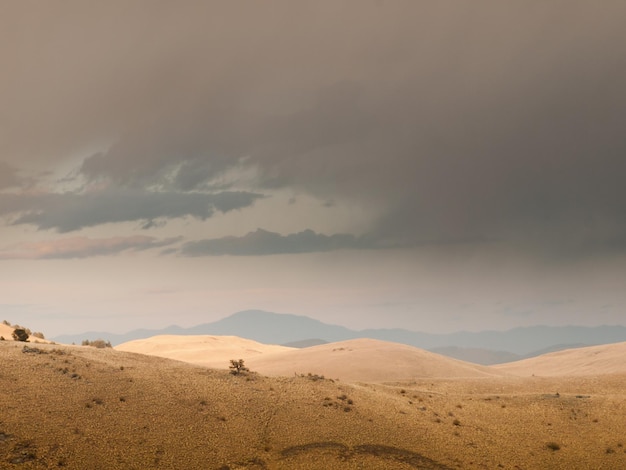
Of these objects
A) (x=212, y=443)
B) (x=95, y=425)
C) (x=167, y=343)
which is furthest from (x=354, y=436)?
(x=167, y=343)

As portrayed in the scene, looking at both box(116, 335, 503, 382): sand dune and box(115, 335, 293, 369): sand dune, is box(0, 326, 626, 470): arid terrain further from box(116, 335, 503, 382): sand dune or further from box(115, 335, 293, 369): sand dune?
box(115, 335, 293, 369): sand dune

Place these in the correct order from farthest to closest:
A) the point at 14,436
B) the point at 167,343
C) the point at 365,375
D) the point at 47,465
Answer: the point at 167,343 → the point at 365,375 → the point at 14,436 → the point at 47,465

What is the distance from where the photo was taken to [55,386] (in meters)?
27.0

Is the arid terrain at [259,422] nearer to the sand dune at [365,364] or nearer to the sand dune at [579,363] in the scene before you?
the sand dune at [365,364]

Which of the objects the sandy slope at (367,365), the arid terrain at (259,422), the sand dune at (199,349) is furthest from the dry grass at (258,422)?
the sand dune at (199,349)

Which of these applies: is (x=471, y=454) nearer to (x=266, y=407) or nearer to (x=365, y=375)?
(x=266, y=407)

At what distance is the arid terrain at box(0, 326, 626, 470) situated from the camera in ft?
74.3

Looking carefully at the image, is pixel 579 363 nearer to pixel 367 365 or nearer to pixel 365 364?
pixel 365 364

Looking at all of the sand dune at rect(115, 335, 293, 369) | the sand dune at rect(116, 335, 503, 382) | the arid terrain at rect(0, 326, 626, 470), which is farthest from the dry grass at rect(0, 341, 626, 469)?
the sand dune at rect(115, 335, 293, 369)

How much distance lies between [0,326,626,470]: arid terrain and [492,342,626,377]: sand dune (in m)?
37.2

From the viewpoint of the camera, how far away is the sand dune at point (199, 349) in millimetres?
93269

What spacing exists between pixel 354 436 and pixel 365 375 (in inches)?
1159

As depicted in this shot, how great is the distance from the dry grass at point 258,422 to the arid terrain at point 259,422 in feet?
0.21

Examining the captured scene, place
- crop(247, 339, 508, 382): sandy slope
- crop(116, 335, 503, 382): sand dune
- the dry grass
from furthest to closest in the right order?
crop(116, 335, 503, 382): sand dune < crop(247, 339, 508, 382): sandy slope < the dry grass
